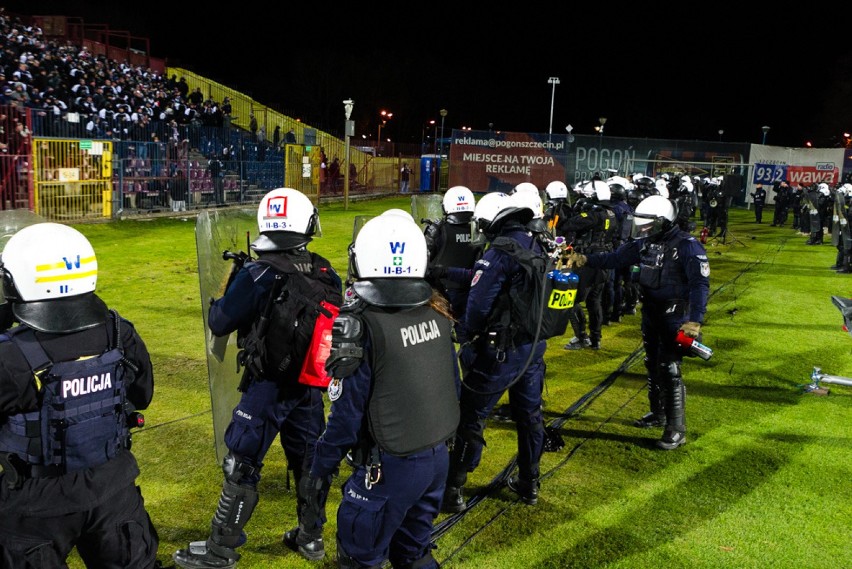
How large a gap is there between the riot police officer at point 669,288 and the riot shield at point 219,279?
123 inches

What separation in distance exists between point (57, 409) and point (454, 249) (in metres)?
5.43

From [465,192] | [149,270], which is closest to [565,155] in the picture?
[149,270]

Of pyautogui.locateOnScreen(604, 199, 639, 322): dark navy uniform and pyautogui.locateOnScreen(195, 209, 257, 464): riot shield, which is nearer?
pyautogui.locateOnScreen(195, 209, 257, 464): riot shield

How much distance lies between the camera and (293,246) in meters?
4.05

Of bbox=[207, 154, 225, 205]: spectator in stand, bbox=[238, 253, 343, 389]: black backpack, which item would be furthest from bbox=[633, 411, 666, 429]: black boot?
bbox=[207, 154, 225, 205]: spectator in stand

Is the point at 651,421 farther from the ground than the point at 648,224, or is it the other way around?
the point at 648,224

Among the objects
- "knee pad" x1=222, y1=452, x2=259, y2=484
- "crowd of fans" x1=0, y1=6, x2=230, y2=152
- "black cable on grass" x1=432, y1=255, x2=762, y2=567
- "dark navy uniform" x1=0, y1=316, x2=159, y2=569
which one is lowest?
"black cable on grass" x1=432, y1=255, x2=762, y2=567

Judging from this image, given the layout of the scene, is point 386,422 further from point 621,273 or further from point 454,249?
point 621,273

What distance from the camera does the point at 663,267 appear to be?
6.20 meters

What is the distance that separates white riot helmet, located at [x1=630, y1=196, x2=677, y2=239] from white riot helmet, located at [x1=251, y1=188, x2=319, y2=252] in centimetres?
343

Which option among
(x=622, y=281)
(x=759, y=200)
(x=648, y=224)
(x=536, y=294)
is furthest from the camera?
(x=759, y=200)

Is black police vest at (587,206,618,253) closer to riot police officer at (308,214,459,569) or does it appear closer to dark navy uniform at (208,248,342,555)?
dark navy uniform at (208,248,342,555)

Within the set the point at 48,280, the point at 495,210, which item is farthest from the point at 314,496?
the point at 495,210

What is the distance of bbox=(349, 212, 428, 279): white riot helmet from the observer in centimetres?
307
